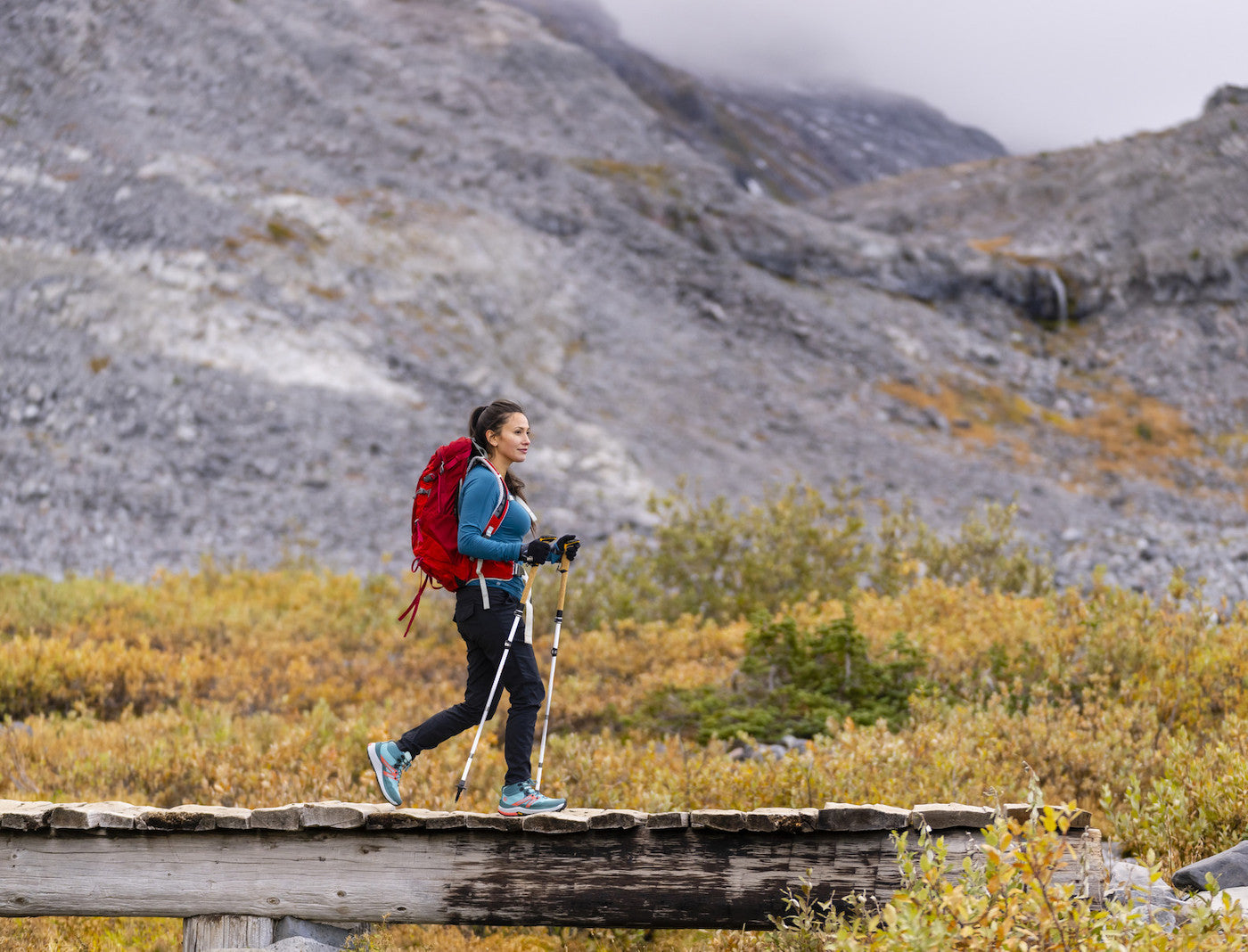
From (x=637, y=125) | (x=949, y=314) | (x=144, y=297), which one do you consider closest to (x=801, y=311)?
(x=949, y=314)

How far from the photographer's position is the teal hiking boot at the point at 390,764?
5.08 m

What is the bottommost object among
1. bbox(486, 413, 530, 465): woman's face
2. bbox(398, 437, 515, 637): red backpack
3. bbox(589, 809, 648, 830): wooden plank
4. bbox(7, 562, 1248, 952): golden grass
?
bbox(7, 562, 1248, 952): golden grass

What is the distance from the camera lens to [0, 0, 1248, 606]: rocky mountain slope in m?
19.9

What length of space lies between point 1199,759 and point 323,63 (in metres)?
37.4

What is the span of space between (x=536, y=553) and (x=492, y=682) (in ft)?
2.80

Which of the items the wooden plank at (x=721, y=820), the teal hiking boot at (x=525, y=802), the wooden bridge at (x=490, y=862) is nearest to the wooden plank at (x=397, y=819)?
the wooden bridge at (x=490, y=862)

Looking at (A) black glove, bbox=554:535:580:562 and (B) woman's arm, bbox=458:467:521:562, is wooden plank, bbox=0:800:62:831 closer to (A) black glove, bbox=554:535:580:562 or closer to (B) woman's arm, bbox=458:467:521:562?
(B) woman's arm, bbox=458:467:521:562

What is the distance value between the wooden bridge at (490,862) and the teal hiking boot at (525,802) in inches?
6.4

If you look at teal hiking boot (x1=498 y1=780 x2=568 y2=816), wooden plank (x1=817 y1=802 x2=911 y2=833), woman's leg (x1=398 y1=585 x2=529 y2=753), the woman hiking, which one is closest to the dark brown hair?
the woman hiking

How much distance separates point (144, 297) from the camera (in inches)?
894

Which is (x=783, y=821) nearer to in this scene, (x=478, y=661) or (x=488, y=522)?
(x=478, y=661)

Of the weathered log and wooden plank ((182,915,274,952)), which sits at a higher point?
the weathered log

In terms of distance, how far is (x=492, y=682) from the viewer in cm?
523

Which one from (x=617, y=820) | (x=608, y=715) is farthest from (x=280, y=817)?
(x=608, y=715)
